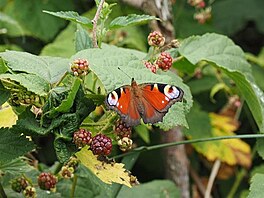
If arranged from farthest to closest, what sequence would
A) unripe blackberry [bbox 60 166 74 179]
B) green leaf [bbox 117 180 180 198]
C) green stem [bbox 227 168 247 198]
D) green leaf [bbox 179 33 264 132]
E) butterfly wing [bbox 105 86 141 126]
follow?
green stem [bbox 227 168 247 198] < green leaf [bbox 117 180 180 198] < green leaf [bbox 179 33 264 132] < unripe blackberry [bbox 60 166 74 179] < butterfly wing [bbox 105 86 141 126]

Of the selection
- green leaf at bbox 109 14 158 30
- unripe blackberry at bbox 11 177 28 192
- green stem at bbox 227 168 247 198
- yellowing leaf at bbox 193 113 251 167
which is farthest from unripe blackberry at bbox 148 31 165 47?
green stem at bbox 227 168 247 198

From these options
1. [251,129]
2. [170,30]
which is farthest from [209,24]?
[170,30]

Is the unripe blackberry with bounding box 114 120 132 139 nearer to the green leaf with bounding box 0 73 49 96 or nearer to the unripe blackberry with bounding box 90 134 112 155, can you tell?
the unripe blackberry with bounding box 90 134 112 155

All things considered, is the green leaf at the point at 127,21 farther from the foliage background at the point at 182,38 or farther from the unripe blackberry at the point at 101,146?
the foliage background at the point at 182,38

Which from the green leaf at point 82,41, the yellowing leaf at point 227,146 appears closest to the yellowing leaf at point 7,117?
the green leaf at point 82,41

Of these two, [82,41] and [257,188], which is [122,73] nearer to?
[82,41]

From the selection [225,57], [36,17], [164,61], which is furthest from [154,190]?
[36,17]

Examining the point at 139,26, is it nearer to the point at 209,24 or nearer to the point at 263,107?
the point at 209,24
